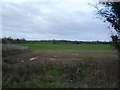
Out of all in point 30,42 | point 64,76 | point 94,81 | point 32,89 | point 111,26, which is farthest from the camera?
point 30,42

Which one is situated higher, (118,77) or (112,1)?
(112,1)

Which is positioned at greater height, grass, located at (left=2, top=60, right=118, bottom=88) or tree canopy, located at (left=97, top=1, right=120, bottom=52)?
tree canopy, located at (left=97, top=1, right=120, bottom=52)

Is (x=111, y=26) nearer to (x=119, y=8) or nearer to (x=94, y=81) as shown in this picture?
(x=119, y=8)

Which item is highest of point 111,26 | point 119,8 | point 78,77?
point 119,8

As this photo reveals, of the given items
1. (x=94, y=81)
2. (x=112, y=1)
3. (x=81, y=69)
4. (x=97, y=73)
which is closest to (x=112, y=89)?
(x=94, y=81)

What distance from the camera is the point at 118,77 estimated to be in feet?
22.9

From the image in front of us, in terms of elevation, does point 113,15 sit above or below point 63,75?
above

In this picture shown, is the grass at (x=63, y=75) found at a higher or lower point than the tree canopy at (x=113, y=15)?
lower

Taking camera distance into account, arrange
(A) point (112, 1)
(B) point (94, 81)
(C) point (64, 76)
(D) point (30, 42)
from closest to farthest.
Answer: (B) point (94, 81) → (C) point (64, 76) → (A) point (112, 1) → (D) point (30, 42)

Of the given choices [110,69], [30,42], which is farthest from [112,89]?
[30,42]

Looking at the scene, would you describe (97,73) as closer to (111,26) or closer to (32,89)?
(111,26)

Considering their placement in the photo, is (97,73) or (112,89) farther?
(97,73)

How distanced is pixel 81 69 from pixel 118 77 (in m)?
2.17

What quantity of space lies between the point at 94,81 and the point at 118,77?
3.95 feet
